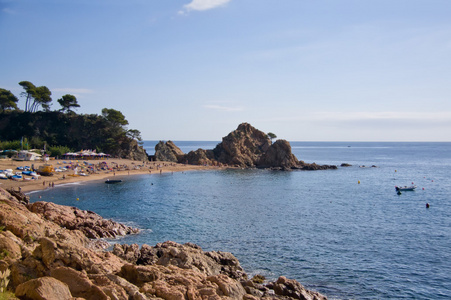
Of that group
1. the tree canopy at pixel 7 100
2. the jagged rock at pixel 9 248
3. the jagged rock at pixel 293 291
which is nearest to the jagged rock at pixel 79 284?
the jagged rock at pixel 9 248

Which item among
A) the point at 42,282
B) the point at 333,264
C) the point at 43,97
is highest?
the point at 43,97

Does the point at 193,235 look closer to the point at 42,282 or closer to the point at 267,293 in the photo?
the point at 267,293

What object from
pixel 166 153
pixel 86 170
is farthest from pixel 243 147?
pixel 86 170

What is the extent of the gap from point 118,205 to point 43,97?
75.3 meters

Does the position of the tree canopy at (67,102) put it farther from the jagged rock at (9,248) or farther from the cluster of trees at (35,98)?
the jagged rock at (9,248)

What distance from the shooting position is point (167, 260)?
20.7m

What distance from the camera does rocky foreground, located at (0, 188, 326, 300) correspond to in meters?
12.7

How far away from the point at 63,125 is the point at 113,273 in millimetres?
103288

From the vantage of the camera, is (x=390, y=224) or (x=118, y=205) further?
(x=118, y=205)

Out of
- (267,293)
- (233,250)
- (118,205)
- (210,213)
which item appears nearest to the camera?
(267,293)

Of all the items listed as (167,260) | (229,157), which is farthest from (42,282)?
(229,157)

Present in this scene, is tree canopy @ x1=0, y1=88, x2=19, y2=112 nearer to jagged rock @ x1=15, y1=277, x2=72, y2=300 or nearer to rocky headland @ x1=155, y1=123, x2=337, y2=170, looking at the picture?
rocky headland @ x1=155, y1=123, x2=337, y2=170

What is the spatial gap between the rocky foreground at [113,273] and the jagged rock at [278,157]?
3326 inches

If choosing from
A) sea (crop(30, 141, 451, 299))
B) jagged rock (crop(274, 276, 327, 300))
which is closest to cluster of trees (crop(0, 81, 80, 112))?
sea (crop(30, 141, 451, 299))
